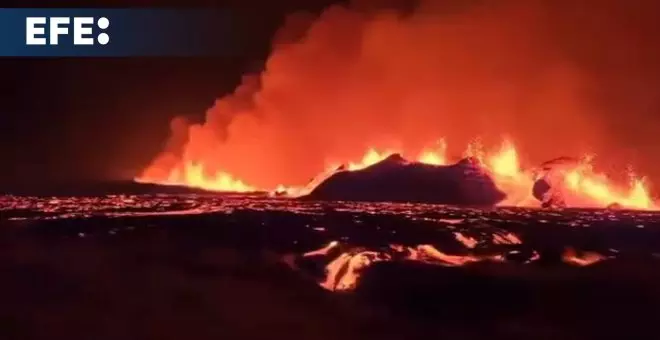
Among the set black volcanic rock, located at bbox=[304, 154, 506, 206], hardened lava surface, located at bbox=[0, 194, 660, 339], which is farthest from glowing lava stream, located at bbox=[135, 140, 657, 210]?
hardened lava surface, located at bbox=[0, 194, 660, 339]

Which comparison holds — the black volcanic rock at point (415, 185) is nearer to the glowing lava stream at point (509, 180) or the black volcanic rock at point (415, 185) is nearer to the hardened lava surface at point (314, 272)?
the glowing lava stream at point (509, 180)

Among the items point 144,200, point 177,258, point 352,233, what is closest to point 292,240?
point 352,233

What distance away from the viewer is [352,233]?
587 centimetres

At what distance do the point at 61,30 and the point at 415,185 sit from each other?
10.1 feet

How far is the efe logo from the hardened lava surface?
1207 mm

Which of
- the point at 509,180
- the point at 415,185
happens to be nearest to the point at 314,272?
the point at 415,185

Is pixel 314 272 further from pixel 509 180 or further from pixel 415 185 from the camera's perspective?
pixel 509 180

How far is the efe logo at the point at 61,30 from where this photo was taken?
612 centimetres

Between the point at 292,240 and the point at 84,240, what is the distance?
1.49 meters

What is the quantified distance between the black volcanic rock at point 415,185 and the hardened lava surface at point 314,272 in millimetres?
364

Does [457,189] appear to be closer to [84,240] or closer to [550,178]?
[550,178]

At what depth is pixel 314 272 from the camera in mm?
5605

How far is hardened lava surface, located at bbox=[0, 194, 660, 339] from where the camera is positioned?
5277 mm

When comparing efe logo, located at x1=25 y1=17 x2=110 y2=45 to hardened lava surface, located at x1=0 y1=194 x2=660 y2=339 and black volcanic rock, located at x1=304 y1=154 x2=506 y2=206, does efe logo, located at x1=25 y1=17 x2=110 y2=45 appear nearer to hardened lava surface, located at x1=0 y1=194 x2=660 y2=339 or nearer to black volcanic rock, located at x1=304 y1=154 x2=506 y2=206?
hardened lava surface, located at x1=0 y1=194 x2=660 y2=339
